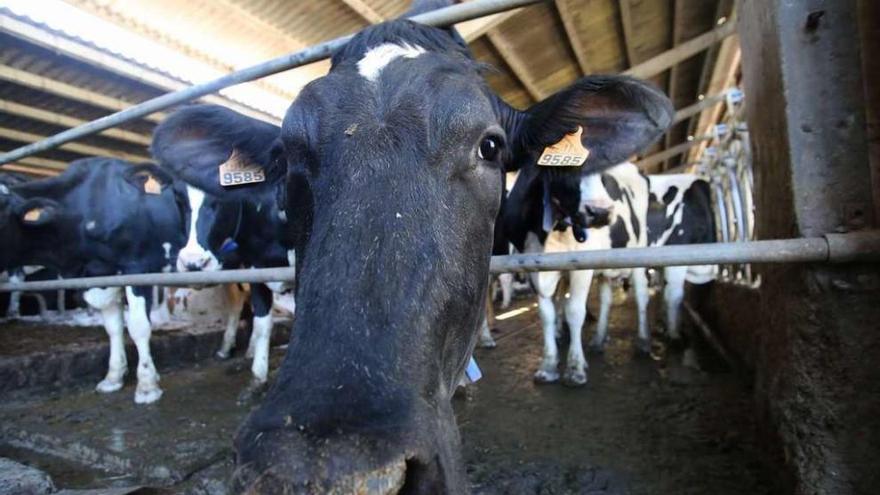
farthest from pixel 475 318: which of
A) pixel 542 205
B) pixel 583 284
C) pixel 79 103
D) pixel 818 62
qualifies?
pixel 79 103

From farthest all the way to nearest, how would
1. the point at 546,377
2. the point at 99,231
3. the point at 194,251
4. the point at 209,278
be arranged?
the point at 99,231 → the point at 194,251 → the point at 546,377 → the point at 209,278

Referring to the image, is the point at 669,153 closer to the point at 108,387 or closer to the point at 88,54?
the point at 88,54

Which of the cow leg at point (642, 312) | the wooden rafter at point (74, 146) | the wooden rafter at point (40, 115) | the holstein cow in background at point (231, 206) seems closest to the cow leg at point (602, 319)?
the cow leg at point (642, 312)

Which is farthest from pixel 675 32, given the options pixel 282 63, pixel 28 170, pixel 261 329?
pixel 28 170

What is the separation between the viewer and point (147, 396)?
4469 mm

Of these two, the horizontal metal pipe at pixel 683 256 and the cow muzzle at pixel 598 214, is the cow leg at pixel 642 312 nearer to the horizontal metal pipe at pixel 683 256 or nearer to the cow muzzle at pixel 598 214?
the cow muzzle at pixel 598 214

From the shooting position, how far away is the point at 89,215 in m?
5.25

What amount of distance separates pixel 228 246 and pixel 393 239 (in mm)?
4235

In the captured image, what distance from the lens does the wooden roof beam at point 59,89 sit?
18.9 ft

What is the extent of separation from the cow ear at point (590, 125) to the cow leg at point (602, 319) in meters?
3.68

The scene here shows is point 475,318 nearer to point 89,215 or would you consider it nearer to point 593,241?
point 593,241

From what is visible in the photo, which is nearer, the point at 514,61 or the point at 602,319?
the point at 602,319

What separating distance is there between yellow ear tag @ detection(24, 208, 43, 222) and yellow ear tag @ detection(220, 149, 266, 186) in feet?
12.4

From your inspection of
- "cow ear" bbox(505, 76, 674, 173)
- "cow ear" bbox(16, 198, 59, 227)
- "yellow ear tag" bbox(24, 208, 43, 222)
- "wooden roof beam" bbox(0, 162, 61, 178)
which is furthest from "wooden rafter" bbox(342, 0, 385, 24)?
"wooden roof beam" bbox(0, 162, 61, 178)
